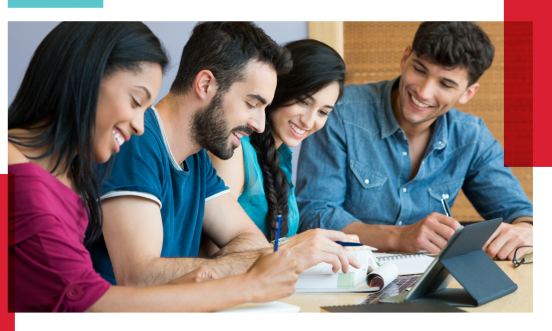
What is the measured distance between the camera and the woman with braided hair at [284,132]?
1.78 metres

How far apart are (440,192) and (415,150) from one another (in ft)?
0.65

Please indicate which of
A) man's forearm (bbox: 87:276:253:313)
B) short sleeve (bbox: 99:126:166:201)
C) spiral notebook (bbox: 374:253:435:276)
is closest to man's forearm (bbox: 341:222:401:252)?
spiral notebook (bbox: 374:253:435:276)

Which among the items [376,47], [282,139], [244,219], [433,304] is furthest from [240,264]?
[376,47]

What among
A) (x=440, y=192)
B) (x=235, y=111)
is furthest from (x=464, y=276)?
(x=440, y=192)

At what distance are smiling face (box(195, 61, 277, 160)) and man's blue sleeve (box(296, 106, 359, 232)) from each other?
→ 63 centimetres

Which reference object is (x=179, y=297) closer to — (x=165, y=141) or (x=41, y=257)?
(x=41, y=257)

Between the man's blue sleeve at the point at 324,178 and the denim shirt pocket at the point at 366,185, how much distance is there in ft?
0.14

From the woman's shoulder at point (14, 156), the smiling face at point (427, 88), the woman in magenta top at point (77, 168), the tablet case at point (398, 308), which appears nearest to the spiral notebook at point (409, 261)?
the tablet case at point (398, 308)

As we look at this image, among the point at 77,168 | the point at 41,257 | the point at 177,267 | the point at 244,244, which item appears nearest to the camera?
the point at 41,257

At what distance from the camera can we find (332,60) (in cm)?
182

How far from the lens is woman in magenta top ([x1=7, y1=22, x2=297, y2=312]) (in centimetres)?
88

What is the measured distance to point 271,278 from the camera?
98 cm

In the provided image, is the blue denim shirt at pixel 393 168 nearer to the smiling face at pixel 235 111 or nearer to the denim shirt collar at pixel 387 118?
the denim shirt collar at pixel 387 118

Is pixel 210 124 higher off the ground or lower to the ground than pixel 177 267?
higher
